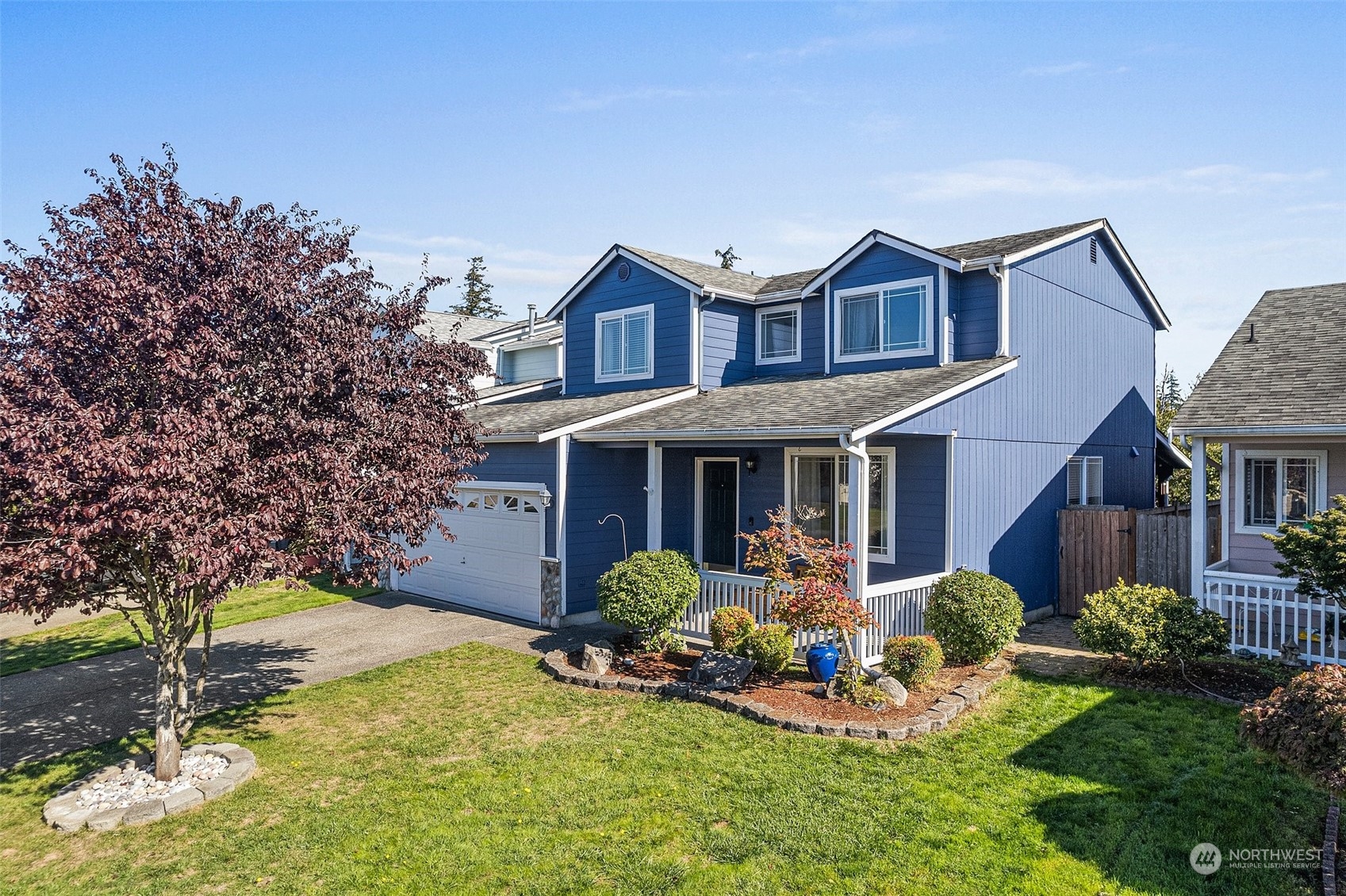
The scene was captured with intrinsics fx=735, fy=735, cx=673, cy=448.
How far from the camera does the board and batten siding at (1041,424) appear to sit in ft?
37.3

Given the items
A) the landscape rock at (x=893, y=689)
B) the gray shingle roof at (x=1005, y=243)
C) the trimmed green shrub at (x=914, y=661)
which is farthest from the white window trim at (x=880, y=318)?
the landscape rock at (x=893, y=689)

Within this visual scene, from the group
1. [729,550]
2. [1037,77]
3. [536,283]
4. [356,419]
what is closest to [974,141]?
[1037,77]

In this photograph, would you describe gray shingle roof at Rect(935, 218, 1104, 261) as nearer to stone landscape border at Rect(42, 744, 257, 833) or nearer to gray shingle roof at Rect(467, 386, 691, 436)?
gray shingle roof at Rect(467, 386, 691, 436)

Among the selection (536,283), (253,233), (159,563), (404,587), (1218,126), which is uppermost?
(536,283)

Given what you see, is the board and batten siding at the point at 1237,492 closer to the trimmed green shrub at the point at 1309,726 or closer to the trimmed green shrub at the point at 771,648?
the trimmed green shrub at the point at 1309,726

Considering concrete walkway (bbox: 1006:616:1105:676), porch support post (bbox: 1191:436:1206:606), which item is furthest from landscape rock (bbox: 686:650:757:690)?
porch support post (bbox: 1191:436:1206:606)

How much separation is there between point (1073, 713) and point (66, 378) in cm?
1000

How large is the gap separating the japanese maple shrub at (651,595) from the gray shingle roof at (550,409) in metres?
3.13

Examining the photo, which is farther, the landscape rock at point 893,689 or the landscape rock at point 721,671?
the landscape rock at point 721,671

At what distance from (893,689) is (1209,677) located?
4.32m

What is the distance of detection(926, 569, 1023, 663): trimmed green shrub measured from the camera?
930cm

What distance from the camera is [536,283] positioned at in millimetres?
53562

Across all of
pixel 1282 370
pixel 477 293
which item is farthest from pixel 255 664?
pixel 477 293

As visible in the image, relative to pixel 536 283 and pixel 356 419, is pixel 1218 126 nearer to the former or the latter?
pixel 356 419
